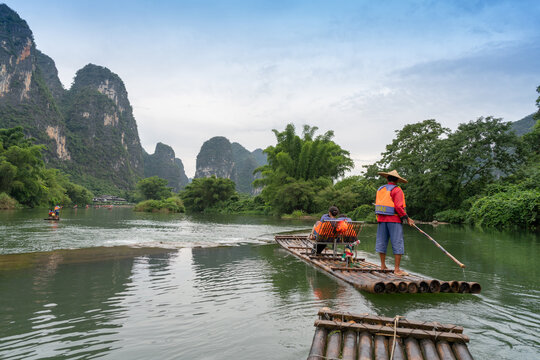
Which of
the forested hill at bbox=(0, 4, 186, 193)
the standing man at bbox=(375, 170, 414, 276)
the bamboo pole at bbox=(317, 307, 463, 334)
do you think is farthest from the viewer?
the forested hill at bbox=(0, 4, 186, 193)

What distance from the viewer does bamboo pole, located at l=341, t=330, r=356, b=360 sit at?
2318mm

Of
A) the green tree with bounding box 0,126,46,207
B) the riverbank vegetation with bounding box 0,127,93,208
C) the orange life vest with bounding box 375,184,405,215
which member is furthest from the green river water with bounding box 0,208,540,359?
the green tree with bounding box 0,126,46,207

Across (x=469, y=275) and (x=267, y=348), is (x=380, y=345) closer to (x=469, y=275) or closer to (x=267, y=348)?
(x=267, y=348)

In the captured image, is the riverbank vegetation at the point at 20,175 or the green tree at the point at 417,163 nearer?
the green tree at the point at 417,163

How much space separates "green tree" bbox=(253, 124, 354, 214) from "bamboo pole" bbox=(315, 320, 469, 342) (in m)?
28.8

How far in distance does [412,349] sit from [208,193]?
5447 cm

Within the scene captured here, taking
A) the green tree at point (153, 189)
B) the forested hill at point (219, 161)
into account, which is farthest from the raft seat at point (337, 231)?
the forested hill at point (219, 161)

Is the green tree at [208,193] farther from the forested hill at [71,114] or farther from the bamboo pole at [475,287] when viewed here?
the bamboo pole at [475,287]

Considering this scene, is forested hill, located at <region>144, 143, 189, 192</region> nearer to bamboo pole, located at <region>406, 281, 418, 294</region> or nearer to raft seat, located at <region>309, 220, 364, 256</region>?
raft seat, located at <region>309, 220, 364, 256</region>

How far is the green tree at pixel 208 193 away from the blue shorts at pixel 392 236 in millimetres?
50065

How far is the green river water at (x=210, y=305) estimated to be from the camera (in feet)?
9.41

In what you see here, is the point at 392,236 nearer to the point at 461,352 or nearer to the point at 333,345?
the point at 461,352

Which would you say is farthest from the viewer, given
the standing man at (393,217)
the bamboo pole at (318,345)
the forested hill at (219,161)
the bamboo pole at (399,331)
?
the forested hill at (219,161)

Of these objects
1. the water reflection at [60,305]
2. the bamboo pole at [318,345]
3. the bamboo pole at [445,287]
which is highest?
the bamboo pole at [445,287]
